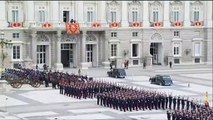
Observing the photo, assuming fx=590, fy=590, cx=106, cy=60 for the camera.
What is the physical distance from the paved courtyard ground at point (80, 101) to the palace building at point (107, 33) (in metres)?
7.37

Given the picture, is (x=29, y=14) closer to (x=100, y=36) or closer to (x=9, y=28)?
(x=9, y=28)

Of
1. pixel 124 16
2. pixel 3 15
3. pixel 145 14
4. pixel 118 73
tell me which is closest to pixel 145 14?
pixel 145 14

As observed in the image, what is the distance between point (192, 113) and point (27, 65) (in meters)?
36.5

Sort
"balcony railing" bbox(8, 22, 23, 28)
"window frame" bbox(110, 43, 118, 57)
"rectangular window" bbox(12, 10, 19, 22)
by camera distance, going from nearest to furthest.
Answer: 1. "balcony railing" bbox(8, 22, 23, 28)
2. "rectangular window" bbox(12, 10, 19, 22)
3. "window frame" bbox(110, 43, 118, 57)

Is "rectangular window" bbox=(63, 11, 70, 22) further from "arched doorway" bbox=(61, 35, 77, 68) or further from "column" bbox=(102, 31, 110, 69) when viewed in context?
"column" bbox=(102, 31, 110, 69)

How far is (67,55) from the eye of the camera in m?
72.2

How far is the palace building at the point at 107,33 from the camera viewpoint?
68125mm

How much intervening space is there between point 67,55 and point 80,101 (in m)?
28.2

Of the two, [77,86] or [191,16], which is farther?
[191,16]

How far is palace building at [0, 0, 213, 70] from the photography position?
6812cm

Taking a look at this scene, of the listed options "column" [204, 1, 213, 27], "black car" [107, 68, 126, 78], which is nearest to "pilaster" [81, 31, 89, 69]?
"black car" [107, 68, 126, 78]

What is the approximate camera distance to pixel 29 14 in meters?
68.2

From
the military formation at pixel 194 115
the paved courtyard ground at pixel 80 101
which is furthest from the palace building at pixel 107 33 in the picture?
the military formation at pixel 194 115

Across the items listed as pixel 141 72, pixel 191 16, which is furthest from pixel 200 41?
pixel 141 72
